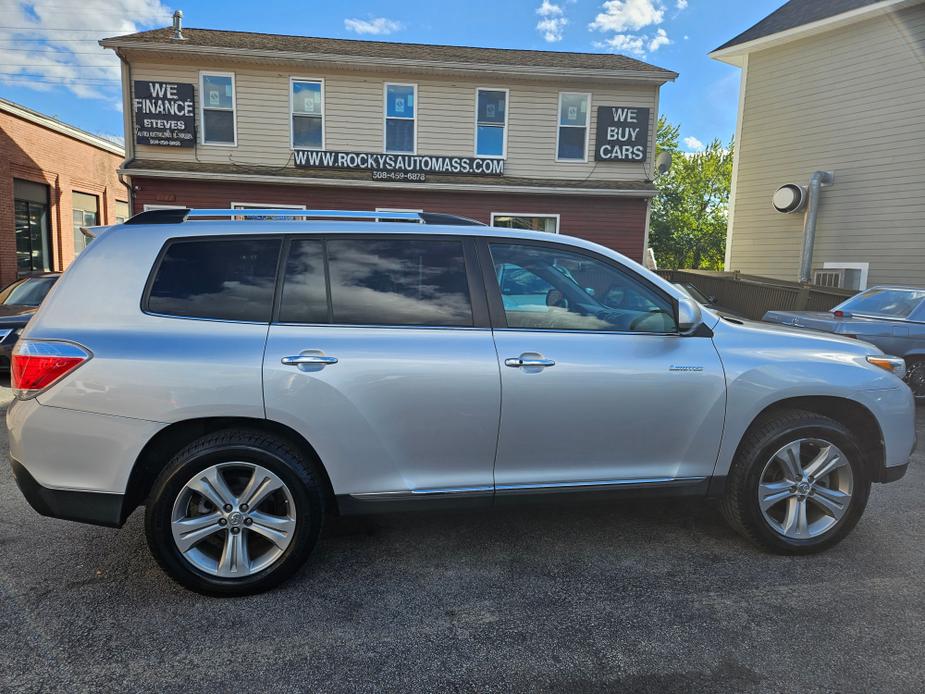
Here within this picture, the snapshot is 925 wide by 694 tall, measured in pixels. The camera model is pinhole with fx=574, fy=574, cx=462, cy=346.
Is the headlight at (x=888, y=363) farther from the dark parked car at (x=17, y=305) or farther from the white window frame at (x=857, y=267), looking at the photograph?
the white window frame at (x=857, y=267)

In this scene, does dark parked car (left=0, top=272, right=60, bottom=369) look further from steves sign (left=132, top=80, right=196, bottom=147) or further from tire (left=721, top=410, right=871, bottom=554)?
tire (left=721, top=410, right=871, bottom=554)

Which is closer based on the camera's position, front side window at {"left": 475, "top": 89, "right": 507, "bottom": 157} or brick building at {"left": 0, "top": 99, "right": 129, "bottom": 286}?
front side window at {"left": 475, "top": 89, "right": 507, "bottom": 157}

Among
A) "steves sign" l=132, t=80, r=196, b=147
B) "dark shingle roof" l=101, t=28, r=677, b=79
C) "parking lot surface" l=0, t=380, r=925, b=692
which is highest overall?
"dark shingle roof" l=101, t=28, r=677, b=79

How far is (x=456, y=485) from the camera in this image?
115 inches

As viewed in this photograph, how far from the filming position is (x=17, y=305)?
815 centimetres

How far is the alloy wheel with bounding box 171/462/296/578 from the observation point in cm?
270

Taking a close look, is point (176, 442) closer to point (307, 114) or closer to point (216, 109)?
point (307, 114)

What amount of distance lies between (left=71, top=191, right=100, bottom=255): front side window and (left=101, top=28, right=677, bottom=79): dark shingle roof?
6.99 meters

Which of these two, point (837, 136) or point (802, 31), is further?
point (802, 31)

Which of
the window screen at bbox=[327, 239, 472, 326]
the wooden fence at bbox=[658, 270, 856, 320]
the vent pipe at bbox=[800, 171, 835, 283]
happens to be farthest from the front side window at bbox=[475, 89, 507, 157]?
the window screen at bbox=[327, 239, 472, 326]

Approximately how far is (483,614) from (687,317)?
1825 millimetres

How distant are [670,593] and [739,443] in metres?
0.92

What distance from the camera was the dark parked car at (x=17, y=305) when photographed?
7316 mm

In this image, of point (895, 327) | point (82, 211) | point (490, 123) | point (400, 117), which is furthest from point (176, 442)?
point (82, 211)
